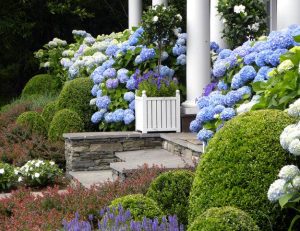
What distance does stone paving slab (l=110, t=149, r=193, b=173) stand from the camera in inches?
326

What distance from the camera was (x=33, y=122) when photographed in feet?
→ 40.7

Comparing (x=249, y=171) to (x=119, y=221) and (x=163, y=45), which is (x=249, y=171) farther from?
(x=163, y=45)

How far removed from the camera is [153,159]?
917 cm

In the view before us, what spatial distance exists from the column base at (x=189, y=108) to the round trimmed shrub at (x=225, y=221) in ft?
20.1

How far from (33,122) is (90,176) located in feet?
10.0

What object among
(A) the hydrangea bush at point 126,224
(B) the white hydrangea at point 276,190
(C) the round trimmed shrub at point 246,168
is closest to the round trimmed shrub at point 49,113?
(A) the hydrangea bush at point 126,224

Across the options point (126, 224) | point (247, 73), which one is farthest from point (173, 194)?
point (247, 73)

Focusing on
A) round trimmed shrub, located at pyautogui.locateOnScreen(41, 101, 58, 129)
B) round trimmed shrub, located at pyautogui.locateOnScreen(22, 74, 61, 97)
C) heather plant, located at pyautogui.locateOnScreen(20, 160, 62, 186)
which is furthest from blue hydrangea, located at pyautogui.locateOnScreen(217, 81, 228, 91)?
round trimmed shrub, located at pyautogui.locateOnScreen(22, 74, 61, 97)

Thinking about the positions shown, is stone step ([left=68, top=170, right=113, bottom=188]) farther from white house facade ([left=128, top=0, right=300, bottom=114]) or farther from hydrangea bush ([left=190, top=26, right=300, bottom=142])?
hydrangea bush ([left=190, top=26, right=300, bottom=142])

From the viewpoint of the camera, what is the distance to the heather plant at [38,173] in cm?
978

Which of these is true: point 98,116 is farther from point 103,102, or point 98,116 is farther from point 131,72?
point 131,72

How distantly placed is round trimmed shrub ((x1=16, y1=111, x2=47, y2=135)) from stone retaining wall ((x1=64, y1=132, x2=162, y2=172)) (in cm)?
203

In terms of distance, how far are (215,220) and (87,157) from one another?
621cm

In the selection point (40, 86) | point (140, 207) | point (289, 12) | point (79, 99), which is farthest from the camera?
point (40, 86)
